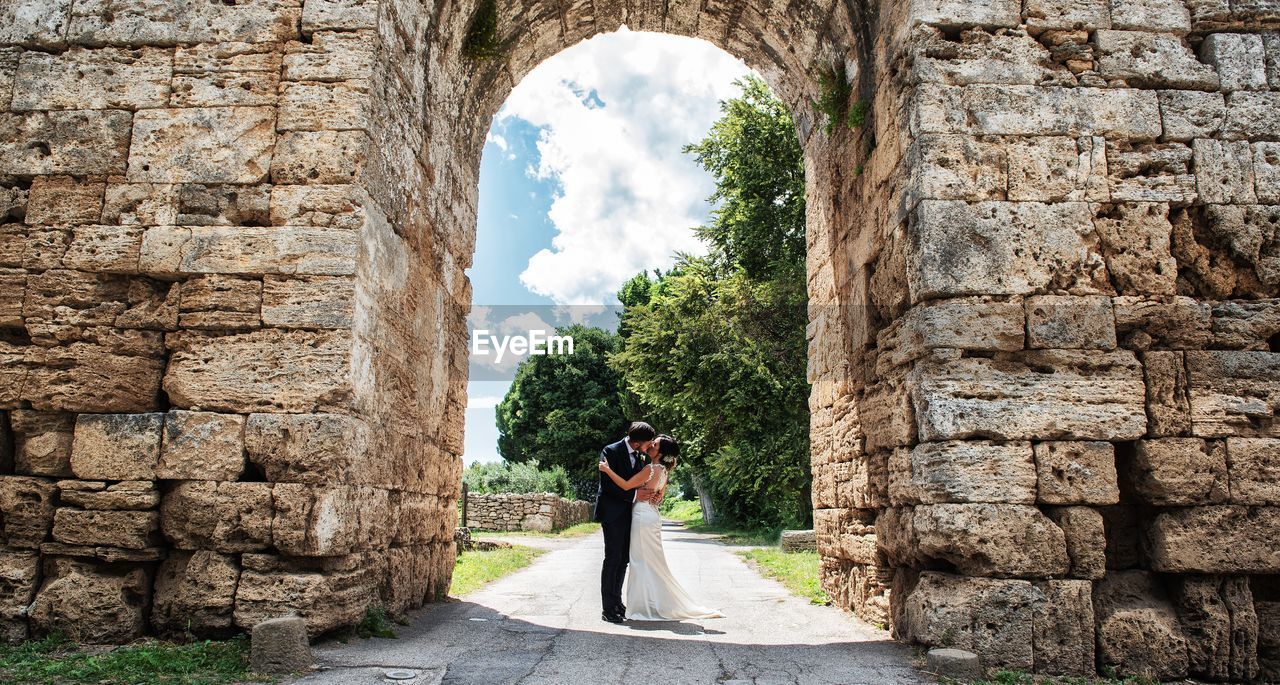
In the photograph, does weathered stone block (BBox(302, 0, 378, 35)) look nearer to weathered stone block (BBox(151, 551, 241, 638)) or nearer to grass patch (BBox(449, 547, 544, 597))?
weathered stone block (BBox(151, 551, 241, 638))

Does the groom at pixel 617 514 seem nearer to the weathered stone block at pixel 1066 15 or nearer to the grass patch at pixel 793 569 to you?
the grass patch at pixel 793 569

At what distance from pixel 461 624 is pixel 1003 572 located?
3.78 m

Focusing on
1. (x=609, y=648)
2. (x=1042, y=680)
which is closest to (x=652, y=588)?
(x=609, y=648)

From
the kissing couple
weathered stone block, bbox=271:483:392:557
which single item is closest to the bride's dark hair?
the kissing couple

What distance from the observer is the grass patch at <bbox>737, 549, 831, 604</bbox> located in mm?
7992

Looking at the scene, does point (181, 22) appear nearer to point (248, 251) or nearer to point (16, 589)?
point (248, 251)

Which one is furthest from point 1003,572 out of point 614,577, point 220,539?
point 220,539

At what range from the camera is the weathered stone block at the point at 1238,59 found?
206 inches

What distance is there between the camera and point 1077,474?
4.70 meters

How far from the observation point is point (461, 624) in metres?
5.82

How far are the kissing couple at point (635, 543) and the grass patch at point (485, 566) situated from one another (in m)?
1.85

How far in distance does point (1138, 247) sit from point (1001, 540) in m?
2.14

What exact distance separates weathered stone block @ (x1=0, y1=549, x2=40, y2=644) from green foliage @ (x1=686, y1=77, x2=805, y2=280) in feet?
50.7

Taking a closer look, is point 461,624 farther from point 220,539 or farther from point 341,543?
point 220,539
